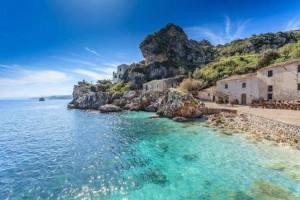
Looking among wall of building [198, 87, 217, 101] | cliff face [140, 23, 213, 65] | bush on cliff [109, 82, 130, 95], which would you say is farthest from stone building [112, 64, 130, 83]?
wall of building [198, 87, 217, 101]

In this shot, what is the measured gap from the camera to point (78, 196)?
32.6ft

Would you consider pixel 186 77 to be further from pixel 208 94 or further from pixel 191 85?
pixel 208 94

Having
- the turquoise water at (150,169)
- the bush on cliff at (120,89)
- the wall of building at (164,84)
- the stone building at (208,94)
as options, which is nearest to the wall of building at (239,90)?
the stone building at (208,94)

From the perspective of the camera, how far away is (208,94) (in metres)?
49.2

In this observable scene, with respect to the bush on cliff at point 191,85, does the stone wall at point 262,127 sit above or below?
below

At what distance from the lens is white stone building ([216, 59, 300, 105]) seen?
29422 mm

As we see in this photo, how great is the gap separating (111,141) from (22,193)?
1169 centimetres

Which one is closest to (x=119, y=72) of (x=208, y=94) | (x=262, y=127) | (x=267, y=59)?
(x=208, y=94)

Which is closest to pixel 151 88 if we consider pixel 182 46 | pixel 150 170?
pixel 182 46

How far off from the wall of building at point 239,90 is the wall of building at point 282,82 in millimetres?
1265

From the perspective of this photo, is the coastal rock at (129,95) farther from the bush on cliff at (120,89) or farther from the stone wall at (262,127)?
the stone wall at (262,127)

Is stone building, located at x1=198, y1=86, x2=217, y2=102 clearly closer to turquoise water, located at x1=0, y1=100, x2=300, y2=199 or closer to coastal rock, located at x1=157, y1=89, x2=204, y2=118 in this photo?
coastal rock, located at x1=157, y1=89, x2=204, y2=118

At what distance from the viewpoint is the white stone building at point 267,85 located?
96.5 feet

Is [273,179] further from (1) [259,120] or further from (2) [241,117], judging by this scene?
(2) [241,117]
